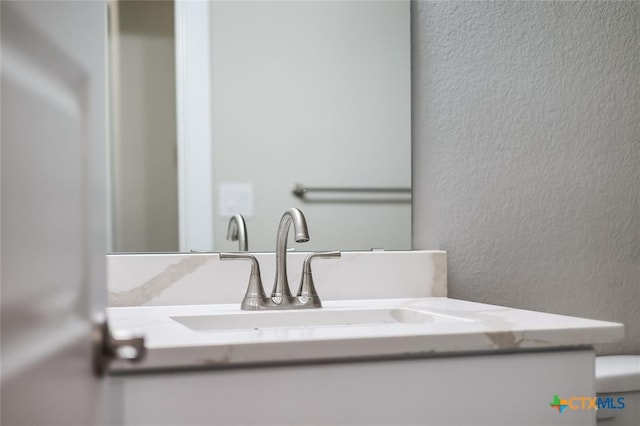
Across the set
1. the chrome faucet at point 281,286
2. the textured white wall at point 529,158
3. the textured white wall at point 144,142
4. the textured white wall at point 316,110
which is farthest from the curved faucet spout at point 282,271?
the textured white wall at point 529,158

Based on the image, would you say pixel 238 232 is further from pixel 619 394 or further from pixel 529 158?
pixel 619 394

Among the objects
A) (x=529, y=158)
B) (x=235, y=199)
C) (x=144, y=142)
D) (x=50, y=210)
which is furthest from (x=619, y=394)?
(x=50, y=210)

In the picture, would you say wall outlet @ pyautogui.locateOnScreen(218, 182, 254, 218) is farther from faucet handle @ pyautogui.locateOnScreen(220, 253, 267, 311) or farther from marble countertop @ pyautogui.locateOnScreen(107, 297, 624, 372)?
marble countertop @ pyautogui.locateOnScreen(107, 297, 624, 372)

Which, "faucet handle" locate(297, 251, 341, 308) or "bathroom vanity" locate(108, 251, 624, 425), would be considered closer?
"bathroom vanity" locate(108, 251, 624, 425)

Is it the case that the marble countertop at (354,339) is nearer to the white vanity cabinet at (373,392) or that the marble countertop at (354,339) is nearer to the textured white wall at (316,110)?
the white vanity cabinet at (373,392)

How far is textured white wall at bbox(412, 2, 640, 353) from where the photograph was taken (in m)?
1.62

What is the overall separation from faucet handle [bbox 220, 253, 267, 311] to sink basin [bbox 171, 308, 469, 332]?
0.13 ft

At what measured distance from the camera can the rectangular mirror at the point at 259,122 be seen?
1427 millimetres

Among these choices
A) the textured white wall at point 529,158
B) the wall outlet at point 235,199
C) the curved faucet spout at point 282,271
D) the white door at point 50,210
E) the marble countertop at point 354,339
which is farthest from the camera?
the textured white wall at point 529,158

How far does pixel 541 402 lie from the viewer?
996 millimetres

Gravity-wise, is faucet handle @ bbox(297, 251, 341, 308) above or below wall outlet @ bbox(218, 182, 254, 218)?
below

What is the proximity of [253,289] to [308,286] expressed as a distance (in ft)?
0.37

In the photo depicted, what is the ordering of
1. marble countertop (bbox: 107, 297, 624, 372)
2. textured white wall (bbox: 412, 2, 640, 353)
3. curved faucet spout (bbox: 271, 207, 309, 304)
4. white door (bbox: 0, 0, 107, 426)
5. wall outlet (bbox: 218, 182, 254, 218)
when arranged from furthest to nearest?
1. textured white wall (bbox: 412, 2, 640, 353)
2. wall outlet (bbox: 218, 182, 254, 218)
3. curved faucet spout (bbox: 271, 207, 309, 304)
4. marble countertop (bbox: 107, 297, 624, 372)
5. white door (bbox: 0, 0, 107, 426)

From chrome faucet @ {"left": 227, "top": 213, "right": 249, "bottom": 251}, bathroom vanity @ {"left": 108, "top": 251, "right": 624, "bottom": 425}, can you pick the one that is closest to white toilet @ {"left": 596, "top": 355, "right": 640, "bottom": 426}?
bathroom vanity @ {"left": 108, "top": 251, "right": 624, "bottom": 425}
